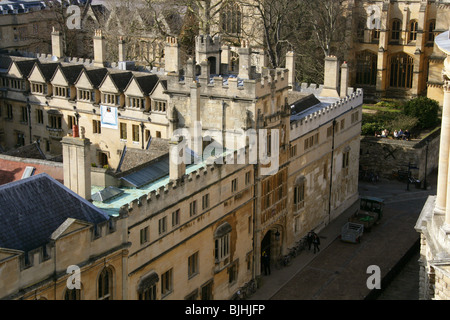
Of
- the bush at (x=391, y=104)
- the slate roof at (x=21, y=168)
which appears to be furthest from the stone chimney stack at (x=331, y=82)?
the slate roof at (x=21, y=168)

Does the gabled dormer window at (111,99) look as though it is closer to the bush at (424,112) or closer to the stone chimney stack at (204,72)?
the stone chimney stack at (204,72)

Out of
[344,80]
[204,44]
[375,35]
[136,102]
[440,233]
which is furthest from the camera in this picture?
[375,35]

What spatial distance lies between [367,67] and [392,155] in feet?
81.5

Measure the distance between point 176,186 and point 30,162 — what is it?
8006mm

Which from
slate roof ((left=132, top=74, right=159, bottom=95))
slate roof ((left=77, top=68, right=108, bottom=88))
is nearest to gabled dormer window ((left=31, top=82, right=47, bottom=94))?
slate roof ((left=77, top=68, right=108, bottom=88))

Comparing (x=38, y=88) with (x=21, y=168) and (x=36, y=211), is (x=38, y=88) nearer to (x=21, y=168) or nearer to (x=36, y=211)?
(x=21, y=168)

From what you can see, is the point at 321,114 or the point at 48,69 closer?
the point at 321,114

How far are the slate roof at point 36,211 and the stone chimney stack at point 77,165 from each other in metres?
1.00

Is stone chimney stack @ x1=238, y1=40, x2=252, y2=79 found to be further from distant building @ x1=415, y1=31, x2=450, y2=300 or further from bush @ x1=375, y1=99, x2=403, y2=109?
bush @ x1=375, y1=99, x2=403, y2=109

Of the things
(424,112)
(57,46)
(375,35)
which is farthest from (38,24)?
(424,112)

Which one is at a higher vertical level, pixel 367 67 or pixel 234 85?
pixel 234 85

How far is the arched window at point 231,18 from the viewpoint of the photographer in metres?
80.1

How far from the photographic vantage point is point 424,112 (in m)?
70.4
